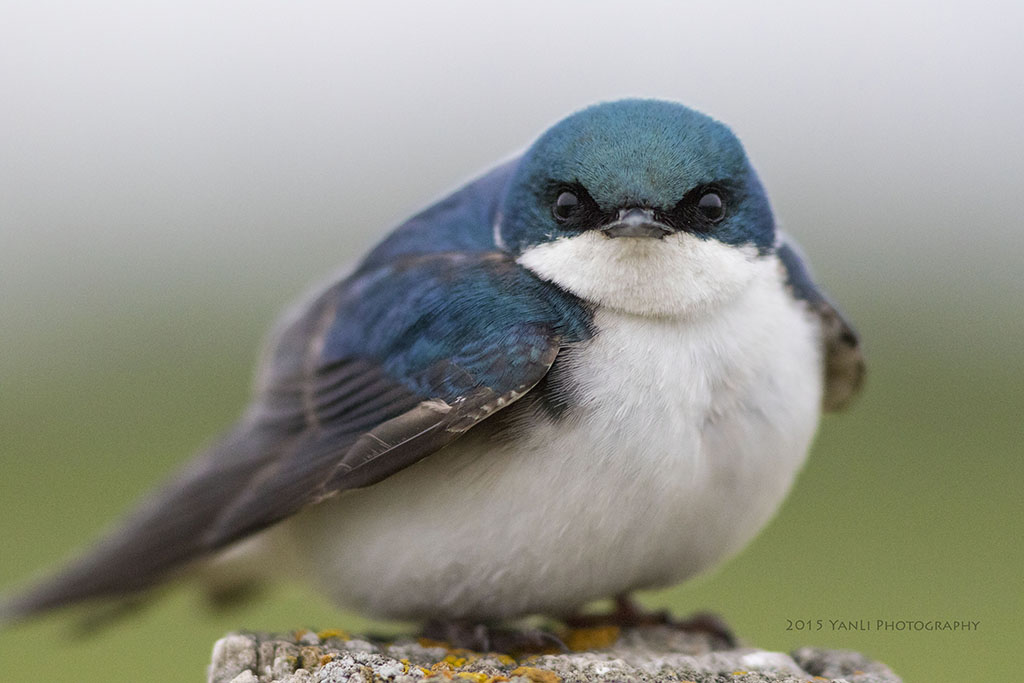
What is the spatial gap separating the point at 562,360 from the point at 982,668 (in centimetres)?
270

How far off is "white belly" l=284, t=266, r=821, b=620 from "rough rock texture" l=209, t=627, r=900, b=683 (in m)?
0.18

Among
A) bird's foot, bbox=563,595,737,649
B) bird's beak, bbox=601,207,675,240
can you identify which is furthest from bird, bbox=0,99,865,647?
bird's foot, bbox=563,595,737,649

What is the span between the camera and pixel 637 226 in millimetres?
2885

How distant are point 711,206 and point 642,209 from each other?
0.21 m

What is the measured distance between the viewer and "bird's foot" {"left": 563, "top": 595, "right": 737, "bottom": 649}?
3580 mm

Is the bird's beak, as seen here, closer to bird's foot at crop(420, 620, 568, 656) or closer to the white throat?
the white throat

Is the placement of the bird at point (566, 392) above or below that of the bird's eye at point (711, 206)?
below

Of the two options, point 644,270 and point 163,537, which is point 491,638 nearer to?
point 163,537

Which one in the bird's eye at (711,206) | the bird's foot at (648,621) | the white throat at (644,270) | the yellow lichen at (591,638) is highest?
the bird's eye at (711,206)

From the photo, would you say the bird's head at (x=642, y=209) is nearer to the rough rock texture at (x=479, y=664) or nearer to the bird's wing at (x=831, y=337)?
the bird's wing at (x=831, y=337)

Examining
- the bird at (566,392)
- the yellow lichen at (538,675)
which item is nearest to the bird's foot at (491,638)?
the bird at (566,392)

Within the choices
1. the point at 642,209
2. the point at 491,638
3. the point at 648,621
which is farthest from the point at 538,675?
the point at 642,209

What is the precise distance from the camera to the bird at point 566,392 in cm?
305

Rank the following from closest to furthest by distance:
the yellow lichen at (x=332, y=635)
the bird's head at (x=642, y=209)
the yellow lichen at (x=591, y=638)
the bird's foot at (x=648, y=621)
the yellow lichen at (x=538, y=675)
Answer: the yellow lichen at (x=538, y=675)
the bird's head at (x=642, y=209)
the yellow lichen at (x=332, y=635)
the yellow lichen at (x=591, y=638)
the bird's foot at (x=648, y=621)
